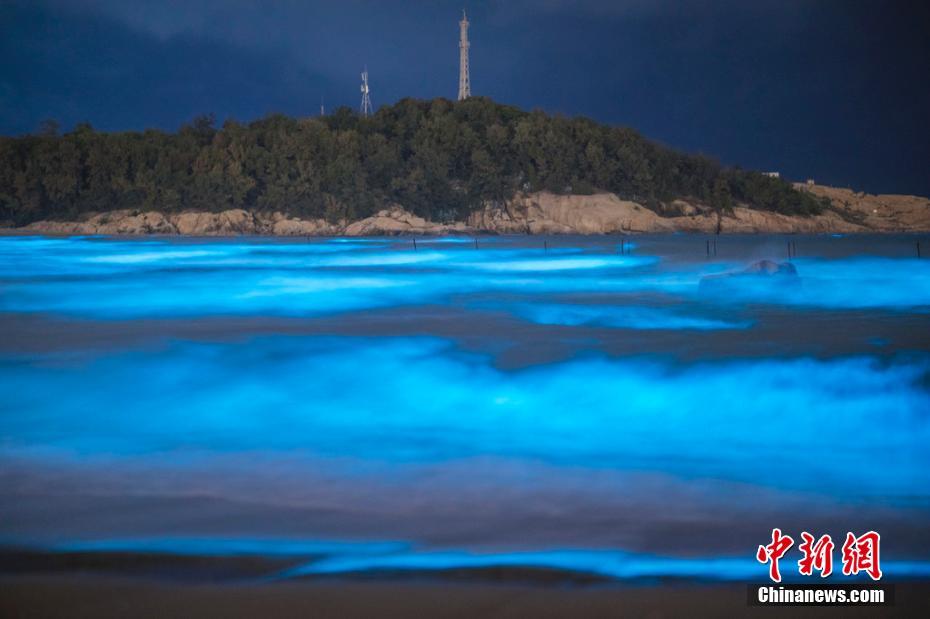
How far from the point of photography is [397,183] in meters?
81.5

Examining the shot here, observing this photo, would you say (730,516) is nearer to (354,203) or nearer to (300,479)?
(300,479)

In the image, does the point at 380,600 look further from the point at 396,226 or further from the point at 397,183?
the point at 397,183

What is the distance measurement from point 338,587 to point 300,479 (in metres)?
2.05

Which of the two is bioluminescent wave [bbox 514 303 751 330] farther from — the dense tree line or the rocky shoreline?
the dense tree line

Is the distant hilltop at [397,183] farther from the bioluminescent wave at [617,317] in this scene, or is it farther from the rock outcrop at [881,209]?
the bioluminescent wave at [617,317]

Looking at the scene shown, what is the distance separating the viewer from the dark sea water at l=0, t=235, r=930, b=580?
4.94m

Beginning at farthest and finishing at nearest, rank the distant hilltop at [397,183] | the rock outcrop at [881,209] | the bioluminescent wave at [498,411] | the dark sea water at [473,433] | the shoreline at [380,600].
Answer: the rock outcrop at [881,209], the distant hilltop at [397,183], the bioluminescent wave at [498,411], the dark sea water at [473,433], the shoreline at [380,600]

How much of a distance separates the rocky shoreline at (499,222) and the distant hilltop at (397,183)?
15 cm

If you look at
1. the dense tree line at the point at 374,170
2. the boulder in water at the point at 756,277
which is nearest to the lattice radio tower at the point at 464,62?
the dense tree line at the point at 374,170

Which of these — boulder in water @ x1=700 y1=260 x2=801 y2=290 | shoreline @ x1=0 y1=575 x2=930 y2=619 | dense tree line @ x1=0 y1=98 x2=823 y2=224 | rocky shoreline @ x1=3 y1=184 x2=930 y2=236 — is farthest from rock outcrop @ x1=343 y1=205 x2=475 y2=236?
shoreline @ x1=0 y1=575 x2=930 y2=619

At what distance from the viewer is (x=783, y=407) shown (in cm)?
871
